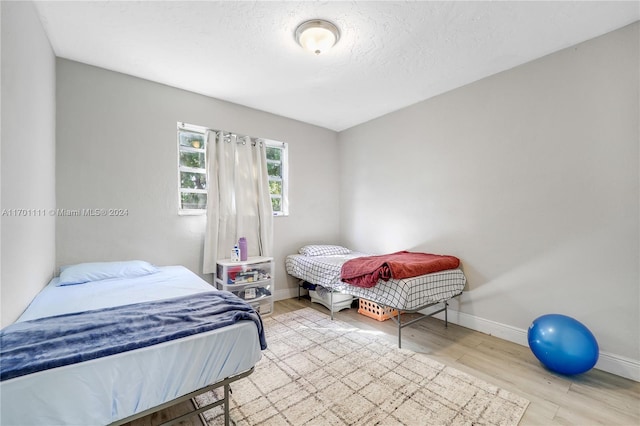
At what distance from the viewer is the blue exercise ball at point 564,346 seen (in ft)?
6.32

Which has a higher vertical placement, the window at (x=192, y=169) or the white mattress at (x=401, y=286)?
the window at (x=192, y=169)

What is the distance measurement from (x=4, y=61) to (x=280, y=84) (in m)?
2.11

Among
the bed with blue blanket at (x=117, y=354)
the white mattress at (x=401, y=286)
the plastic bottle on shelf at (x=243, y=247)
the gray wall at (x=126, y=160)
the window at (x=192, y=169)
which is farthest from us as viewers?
the plastic bottle on shelf at (x=243, y=247)

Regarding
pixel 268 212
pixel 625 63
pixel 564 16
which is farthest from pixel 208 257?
pixel 625 63

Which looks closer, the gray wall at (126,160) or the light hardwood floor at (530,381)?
the light hardwood floor at (530,381)

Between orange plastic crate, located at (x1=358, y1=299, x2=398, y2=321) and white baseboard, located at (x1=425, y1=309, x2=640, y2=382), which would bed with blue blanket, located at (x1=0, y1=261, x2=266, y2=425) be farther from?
white baseboard, located at (x1=425, y1=309, x2=640, y2=382)

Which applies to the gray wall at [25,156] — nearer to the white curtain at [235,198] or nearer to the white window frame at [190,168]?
the white window frame at [190,168]

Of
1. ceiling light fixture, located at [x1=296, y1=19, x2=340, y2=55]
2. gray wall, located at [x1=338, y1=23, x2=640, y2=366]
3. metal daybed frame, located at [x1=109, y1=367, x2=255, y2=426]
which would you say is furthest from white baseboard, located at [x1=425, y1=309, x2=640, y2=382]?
ceiling light fixture, located at [x1=296, y1=19, x2=340, y2=55]

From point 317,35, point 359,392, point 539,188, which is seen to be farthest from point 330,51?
point 359,392

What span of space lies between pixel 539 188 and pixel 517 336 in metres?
1.41

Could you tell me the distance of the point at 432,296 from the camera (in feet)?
8.46

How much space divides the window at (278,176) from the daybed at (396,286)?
83 cm

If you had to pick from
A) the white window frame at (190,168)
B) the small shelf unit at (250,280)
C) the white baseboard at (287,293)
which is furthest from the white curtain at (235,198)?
the white baseboard at (287,293)

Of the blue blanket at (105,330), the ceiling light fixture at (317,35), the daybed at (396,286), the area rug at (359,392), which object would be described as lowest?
the area rug at (359,392)
